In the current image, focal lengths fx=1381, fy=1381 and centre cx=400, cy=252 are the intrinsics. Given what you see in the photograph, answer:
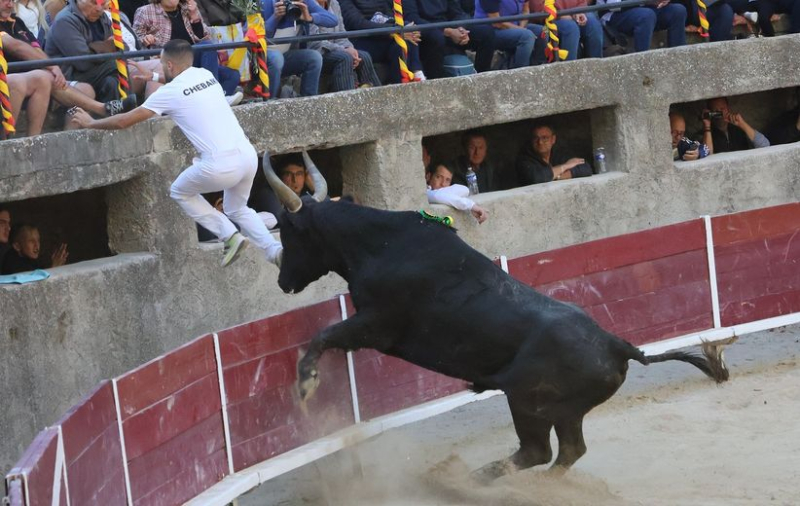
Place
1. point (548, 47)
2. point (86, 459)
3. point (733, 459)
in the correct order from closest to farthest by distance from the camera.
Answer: point (86, 459)
point (733, 459)
point (548, 47)

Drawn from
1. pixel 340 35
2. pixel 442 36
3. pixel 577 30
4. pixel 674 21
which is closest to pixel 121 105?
pixel 340 35

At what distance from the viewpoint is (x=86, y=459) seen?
529 cm

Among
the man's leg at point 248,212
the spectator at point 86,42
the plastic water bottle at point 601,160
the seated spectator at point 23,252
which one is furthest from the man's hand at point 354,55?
the seated spectator at point 23,252

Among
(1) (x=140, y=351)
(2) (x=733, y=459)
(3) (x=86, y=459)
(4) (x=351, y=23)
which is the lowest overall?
(2) (x=733, y=459)

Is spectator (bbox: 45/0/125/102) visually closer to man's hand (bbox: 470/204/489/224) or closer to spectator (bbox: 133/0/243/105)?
spectator (bbox: 133/0/243/105)

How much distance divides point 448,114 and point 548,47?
45.2 inches

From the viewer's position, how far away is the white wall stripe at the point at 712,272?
940 cm

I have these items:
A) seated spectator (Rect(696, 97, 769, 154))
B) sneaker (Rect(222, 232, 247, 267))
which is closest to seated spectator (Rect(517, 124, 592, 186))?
seated spectator (Rect(696, 97, 769, 154))

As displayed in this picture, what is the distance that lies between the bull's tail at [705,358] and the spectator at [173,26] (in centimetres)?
316

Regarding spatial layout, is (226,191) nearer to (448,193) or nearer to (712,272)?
(448,193)

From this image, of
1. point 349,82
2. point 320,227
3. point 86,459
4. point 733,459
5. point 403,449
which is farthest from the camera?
point 349,82

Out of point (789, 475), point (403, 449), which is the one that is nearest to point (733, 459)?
point (789, 475)

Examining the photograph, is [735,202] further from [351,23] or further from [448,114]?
[351,23]

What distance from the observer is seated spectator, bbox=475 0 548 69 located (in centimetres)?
1018
